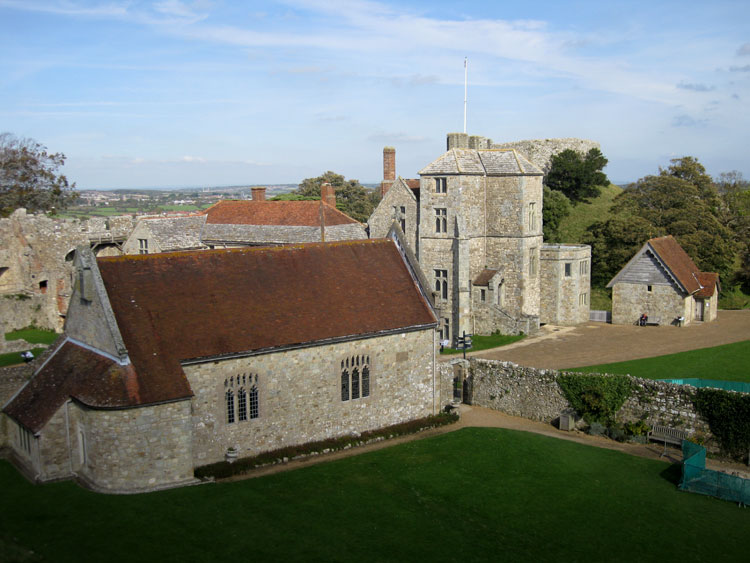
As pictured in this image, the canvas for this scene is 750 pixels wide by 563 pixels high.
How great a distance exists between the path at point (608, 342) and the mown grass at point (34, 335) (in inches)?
880

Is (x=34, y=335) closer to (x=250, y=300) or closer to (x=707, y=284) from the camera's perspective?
(x=250, y=300)

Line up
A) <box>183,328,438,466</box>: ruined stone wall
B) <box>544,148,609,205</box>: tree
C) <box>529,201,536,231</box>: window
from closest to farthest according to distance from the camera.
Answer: <box>183,328,438,466</box>: ruined stone wall < <box>529,201,536,231</box>: window < <box>544,148,609,205</box>: tree

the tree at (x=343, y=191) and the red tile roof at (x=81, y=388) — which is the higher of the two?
the tree at (x=343, y=191)

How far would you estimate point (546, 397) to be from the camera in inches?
1245

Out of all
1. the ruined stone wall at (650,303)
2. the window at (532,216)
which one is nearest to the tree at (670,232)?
the ruined stone wall at (650,303)

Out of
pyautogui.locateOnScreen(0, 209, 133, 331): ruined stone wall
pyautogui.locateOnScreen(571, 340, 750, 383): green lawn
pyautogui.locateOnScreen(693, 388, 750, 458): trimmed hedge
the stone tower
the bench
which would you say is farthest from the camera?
the stone tower

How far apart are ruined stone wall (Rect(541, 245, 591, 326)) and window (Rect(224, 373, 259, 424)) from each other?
1194 inches

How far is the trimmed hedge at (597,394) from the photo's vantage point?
97.0ft

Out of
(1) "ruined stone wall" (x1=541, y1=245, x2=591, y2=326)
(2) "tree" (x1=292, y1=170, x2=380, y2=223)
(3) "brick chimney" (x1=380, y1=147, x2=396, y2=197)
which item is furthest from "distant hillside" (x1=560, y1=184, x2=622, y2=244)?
(2) "tree" (x1=292, y1=170, x2=380, y2=223)

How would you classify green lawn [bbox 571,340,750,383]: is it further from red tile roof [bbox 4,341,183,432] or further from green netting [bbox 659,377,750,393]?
red tile roof [bbox 4,341,183,432]

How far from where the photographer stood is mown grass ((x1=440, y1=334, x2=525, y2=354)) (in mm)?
43747

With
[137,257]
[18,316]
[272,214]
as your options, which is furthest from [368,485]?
[272,214]

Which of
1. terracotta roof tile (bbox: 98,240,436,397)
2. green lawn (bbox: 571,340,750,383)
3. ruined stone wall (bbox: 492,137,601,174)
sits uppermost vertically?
ruined stone wall (bbox: 492,137,601,174)

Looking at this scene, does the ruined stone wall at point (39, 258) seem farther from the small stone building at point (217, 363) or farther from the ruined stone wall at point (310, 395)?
the ruined stone wall at point (310, 395)
